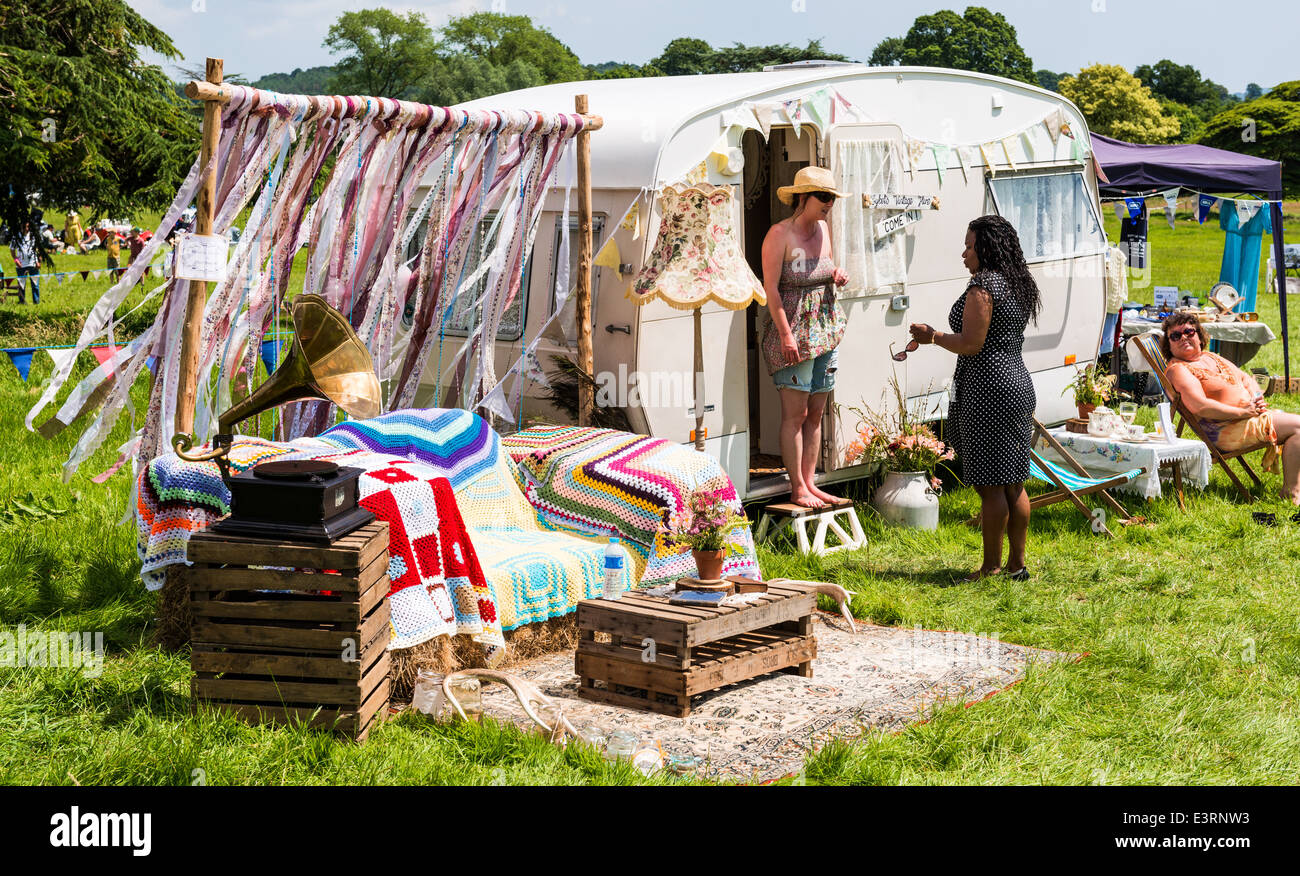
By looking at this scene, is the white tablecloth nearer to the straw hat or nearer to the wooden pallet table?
the straw hat

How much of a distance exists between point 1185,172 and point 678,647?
10.3 meters

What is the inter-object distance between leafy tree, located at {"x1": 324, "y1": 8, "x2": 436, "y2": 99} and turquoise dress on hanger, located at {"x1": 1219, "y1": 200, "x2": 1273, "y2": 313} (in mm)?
65945

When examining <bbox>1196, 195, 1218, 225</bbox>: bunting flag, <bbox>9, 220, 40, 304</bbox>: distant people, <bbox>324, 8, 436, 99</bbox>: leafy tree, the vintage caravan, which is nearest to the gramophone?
the vintage caravan

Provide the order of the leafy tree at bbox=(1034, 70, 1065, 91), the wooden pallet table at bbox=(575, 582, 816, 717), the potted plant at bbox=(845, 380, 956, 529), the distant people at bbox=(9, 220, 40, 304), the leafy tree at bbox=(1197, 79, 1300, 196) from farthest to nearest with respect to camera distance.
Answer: the leafy tree at bbox=(1034, 70, 1065, 91)
the leafy tree at bbox=(1197, 79, 1300, 196)
the distant people at bbox=(9, 220, 40, 304)
the potted plant at bbox=(845, 380, 956, 529)
the wooden pallet table at bbox=(575, 582, 816, 717)

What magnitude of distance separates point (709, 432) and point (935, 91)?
2.93 metres

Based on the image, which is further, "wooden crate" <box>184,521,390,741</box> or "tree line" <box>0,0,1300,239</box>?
"tree line" <box>0,0,1300,239</box>

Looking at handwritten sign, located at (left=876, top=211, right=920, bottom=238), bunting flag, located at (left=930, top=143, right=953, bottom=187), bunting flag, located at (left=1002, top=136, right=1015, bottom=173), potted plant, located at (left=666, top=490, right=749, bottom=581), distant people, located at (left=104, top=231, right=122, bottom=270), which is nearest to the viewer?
potted plant, located at (left=666, top=490, right=749, bottom=581)

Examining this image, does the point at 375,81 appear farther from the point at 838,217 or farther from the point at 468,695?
the point at 468,695

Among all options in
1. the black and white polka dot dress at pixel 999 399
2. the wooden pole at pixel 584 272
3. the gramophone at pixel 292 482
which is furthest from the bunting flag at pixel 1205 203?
the gramophone at pixel 292 482

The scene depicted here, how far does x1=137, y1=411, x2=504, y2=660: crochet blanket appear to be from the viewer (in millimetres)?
4941

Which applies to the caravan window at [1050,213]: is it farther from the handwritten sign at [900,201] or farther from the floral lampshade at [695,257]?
the floral lampshade at [695,257]

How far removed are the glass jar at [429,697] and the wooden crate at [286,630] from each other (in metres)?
0.22
